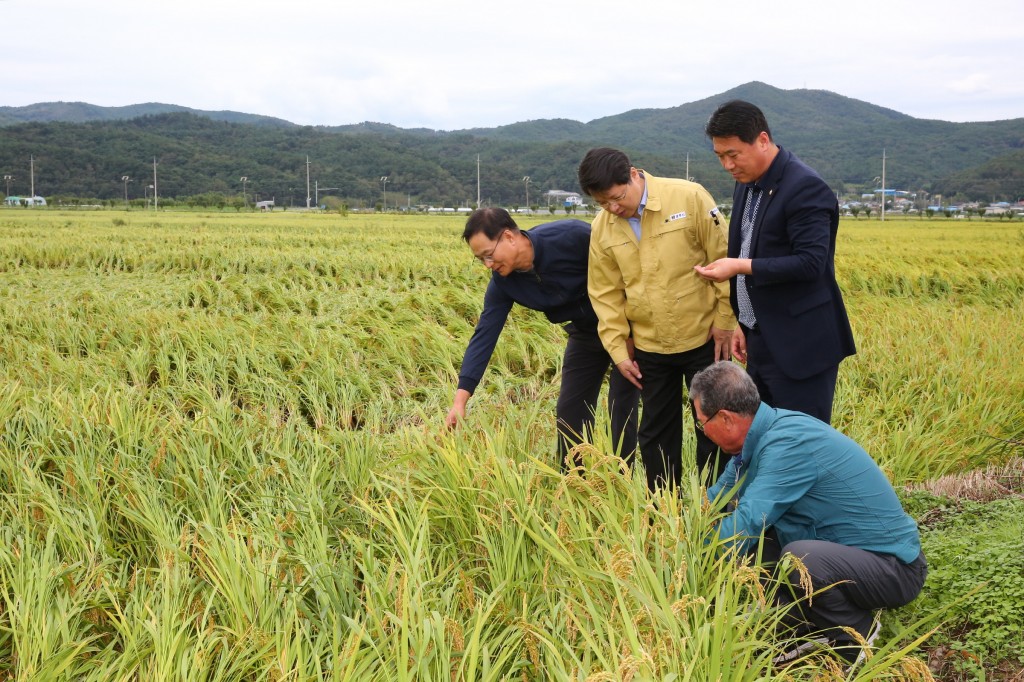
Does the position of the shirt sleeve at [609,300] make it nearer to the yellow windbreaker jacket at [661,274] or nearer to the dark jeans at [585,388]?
the yellow windbreaker jacket at [661,274]

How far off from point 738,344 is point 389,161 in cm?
8558

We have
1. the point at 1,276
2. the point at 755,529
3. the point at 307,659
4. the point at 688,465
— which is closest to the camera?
the point at 307,659

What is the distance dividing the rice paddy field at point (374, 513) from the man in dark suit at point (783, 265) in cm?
58

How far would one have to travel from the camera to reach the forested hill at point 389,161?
70938 mm

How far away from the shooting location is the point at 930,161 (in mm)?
97125

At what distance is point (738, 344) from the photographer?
2877 millimetres

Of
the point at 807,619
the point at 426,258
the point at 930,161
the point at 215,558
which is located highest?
the point at 930,161

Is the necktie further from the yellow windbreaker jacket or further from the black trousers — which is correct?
the black trousers

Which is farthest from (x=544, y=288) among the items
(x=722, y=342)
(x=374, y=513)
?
(x=374, y=513)

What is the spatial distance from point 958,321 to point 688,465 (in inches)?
155

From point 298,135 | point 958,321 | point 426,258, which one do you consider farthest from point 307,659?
point 298,135

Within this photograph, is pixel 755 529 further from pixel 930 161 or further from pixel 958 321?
pixel 930 161

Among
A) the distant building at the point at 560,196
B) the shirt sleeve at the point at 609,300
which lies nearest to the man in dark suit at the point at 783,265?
the shirt sleeve at the point at 609,300

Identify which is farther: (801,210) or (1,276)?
(1,276)
